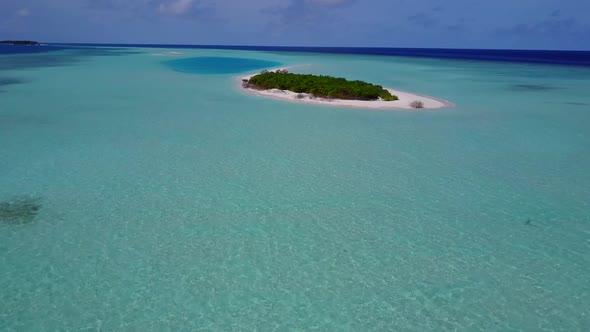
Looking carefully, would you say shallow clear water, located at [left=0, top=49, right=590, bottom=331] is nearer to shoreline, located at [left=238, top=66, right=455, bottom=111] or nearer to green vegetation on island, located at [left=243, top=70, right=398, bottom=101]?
shoreline, located at [left=238, top=66, right=455, bottom=111]

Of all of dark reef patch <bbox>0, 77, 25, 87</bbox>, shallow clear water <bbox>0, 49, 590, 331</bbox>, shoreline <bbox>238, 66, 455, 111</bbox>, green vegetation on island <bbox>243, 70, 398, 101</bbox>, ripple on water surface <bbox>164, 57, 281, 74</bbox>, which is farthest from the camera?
ripple on water surface <bbox>164, 57, 281, 74</bbox>

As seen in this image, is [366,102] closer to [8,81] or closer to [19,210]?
[19,210]

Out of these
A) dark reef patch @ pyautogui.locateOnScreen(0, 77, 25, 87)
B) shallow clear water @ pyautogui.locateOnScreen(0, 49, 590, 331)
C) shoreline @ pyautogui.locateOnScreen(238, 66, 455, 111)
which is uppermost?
dark reef patch @ pyautogui.locateOnScreen(0, 77, 25, 87)

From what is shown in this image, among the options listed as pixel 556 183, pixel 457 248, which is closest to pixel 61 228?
pixel 457 248

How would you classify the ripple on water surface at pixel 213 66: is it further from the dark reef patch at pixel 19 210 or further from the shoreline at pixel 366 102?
the dark reef patch at pixel 19 210

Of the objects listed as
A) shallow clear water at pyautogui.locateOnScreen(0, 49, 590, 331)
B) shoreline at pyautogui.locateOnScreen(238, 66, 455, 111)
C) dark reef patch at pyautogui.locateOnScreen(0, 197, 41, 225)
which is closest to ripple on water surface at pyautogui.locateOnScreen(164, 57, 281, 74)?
shoreline at pyautogui.locateOnScreen(238, 66, 455, 111)

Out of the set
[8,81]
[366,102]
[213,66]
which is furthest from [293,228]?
[213,66]

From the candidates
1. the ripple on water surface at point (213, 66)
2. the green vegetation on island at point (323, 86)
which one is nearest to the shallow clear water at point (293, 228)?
the green vegetation on island at point (323, 86)

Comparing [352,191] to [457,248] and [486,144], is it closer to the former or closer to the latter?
[457,248]
